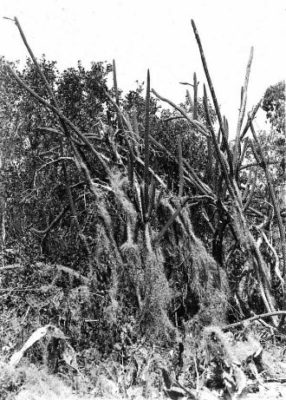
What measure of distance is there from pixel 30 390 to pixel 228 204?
3.05 m

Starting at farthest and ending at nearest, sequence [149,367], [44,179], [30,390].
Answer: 1. [44,179]
2. [149,367]
3. [30,390]

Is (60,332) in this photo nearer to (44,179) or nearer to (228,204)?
(228,204)

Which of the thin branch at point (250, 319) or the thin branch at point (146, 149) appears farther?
the thin branch at point (146, 149)

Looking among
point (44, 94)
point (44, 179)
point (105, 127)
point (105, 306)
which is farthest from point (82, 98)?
point (105, 306)

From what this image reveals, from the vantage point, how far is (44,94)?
11141 millimetres

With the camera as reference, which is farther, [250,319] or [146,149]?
[146,149]

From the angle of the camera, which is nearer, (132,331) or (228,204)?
(132,331)

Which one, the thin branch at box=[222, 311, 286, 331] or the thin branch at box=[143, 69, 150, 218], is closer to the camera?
the thin branch at box=[222, 311, 286, 331]

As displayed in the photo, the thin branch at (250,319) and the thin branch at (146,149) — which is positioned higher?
the thin branch at (146,149)

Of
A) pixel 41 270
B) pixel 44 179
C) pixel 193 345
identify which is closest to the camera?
pixel 193 345

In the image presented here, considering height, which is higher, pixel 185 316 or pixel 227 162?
pixel 227 162

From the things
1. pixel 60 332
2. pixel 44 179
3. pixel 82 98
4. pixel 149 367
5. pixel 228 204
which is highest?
pixel 82 98

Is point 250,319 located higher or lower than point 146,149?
lower

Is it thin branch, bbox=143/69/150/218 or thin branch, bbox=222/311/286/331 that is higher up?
thin branch, bbox=143/69/150/218
